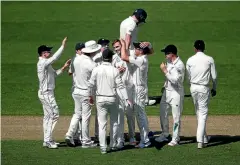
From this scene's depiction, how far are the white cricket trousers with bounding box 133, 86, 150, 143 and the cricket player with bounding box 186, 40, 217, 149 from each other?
1.01m

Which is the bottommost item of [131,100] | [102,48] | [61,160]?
[61,160]

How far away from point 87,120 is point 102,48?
1.54 metres

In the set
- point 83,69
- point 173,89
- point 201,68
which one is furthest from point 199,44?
point 83,69

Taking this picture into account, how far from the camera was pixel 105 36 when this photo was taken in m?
27.5

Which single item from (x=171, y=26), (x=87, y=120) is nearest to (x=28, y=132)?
(x=87, y=120)

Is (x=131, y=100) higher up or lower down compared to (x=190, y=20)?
lower down

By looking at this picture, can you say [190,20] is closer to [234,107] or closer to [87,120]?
[234,107]

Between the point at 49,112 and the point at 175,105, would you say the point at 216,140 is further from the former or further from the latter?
the point at 49,112

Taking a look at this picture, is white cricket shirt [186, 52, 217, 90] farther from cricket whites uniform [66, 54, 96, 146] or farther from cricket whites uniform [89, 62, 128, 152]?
cricket whites uniform [66, 54, 96, 146]

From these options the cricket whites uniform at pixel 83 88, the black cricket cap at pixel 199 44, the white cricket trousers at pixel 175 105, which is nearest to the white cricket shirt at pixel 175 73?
the white cricket trousers at pixel 175 105

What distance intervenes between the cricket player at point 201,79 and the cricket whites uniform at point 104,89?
1547 millimetres

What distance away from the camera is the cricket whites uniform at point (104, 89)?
15.9 m

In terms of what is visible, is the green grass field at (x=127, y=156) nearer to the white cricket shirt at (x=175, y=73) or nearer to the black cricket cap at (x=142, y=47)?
the white cricket shirt at (x=175, y=73)

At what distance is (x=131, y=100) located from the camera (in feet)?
54.8
